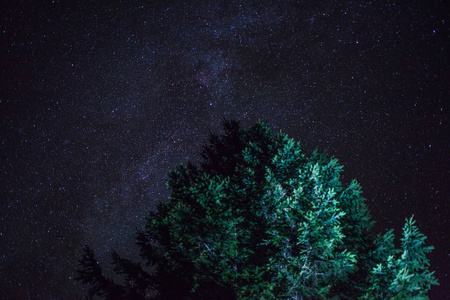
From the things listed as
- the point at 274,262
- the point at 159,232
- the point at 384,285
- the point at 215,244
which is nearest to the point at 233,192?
the point at 215,244

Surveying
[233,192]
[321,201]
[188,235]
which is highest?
[233,192]

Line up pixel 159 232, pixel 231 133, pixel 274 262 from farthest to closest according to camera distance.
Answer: pixel 231 133 → pixel 159 232 → pixel 274 262

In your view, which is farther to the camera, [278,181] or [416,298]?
[278,181]

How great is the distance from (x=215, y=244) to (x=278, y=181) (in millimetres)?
3165

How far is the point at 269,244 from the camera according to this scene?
9391 millimetres

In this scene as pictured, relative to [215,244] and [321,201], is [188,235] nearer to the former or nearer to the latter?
[215,244]

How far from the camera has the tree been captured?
7321mm

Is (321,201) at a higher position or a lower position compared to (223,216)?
higher

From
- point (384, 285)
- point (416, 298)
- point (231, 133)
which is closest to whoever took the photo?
point (416, 298)

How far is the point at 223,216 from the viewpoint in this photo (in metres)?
8.21

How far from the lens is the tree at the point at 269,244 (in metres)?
7.32

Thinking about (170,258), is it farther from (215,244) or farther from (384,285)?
(384,285)

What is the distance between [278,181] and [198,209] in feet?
10.1

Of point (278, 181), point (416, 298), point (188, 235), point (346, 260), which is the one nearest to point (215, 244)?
point (188, 235)
